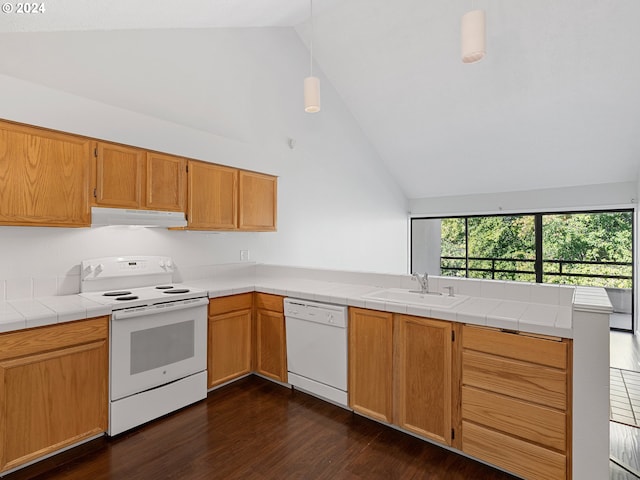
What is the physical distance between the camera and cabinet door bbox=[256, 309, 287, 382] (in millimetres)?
3030

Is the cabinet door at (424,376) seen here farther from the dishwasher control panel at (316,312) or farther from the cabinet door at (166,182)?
the cabinet door at (166,182)

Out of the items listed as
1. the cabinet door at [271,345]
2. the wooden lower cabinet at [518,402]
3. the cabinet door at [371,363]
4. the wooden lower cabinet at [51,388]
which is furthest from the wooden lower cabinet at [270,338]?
the wooden lower cabinet at [518,402]

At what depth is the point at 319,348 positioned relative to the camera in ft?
8.98

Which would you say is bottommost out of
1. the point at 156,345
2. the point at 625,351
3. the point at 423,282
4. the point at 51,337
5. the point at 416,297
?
the point at 625,351

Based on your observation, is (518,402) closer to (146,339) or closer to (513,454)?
(513,454)

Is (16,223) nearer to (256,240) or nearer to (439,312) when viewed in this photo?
(256,240)

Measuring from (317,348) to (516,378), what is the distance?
1.39 m

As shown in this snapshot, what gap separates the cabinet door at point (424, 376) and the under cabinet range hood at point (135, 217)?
1982 millimetres

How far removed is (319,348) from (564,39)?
150 inches

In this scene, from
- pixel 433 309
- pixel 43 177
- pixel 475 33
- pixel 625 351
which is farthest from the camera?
pixel 625 351

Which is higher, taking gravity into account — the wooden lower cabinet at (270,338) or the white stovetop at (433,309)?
the white stovetop at (433,309)

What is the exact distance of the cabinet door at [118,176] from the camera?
255 cm

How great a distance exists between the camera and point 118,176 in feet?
8.68

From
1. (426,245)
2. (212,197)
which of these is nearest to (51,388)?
(212,197)
